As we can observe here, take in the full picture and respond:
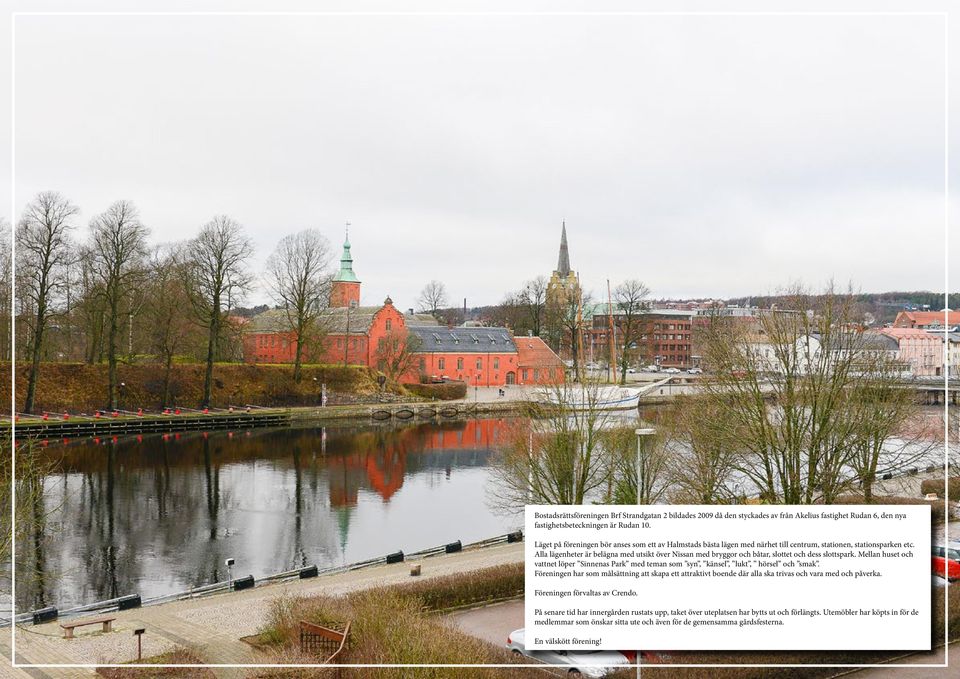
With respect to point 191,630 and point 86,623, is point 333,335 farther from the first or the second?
point 86,623

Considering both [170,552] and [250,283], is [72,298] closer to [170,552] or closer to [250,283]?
[250,283]

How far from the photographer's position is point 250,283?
25297 mm

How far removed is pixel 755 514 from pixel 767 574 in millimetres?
279

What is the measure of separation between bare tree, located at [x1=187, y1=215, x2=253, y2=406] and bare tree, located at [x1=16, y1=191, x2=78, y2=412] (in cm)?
329

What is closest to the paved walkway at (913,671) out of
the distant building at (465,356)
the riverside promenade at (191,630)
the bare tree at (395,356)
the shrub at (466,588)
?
the shrub at (466,588)

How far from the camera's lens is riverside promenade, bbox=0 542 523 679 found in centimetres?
714

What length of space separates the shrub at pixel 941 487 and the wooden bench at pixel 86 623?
951 cm

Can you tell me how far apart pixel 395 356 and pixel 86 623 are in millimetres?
26914

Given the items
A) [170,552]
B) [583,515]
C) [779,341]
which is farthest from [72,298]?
[583,515]

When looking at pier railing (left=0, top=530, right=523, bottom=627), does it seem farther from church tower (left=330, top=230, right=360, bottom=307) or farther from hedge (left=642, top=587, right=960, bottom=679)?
church tower (left=330, top=230, right=360, bottom=307)

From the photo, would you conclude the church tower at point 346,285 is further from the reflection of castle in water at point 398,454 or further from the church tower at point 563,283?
the church tower at point 563,283

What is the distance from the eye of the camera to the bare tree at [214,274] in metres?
21.6

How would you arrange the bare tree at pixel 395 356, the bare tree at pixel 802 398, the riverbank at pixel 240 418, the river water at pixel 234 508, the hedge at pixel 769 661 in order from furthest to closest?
the bare tree at pixel 395 356 < the riverbank at pixel 240 418 < the river water at pixel 234 508 < the bare tree at pixel 802 398 < the hedge at pixel 769 661

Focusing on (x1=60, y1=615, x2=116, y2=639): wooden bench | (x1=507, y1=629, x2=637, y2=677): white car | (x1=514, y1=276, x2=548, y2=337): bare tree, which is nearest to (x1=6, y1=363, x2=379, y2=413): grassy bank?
(x1=514, y1=276, x2=548, y2=337): bare tree
